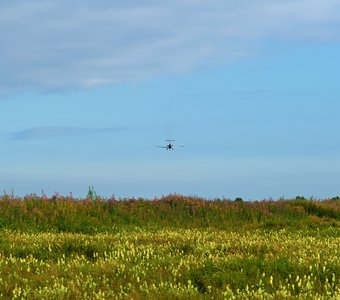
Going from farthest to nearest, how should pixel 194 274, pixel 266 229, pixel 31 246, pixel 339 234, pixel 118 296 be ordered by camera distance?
pixel 266 229, pixel 339 234, pixel 31 246, pixel 194 274, pixel 118 296

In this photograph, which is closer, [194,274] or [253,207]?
[194,274]

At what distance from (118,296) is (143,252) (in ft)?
12.1

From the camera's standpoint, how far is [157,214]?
89.3 ft

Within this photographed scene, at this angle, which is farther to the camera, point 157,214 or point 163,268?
point 157,214

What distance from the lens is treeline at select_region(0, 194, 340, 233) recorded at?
24422 mm

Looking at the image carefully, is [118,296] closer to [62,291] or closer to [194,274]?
[62,291]

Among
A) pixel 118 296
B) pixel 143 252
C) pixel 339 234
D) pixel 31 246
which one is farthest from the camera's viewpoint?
pixel 339 234

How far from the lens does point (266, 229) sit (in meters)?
24.7

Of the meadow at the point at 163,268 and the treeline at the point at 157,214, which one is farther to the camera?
the treeline at the point at 157,214

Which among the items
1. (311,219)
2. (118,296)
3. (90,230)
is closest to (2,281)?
(118,296)

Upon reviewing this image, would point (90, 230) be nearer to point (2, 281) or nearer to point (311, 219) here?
point (311, 219)

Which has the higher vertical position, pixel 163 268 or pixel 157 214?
pixel 157 214

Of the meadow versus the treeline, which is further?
the treeline

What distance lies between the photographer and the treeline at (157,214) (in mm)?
24422
